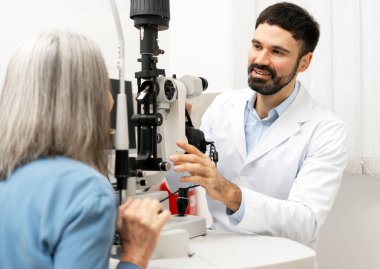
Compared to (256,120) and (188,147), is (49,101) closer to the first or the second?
(188,147)

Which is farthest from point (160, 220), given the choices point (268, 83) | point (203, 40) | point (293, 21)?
point (203, 40)

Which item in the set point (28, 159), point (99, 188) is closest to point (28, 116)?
point (28, 159)

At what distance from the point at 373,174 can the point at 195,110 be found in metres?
0.88

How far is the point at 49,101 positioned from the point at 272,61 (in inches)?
39.8

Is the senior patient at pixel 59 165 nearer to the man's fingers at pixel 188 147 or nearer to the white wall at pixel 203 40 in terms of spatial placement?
the man's fingers at pixel 188 147

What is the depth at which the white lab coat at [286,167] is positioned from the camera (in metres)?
1.33

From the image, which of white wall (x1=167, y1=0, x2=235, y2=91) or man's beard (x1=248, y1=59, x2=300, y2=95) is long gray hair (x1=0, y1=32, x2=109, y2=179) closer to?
man's beard (x1=248, y1=59, x2=300, y2=95)

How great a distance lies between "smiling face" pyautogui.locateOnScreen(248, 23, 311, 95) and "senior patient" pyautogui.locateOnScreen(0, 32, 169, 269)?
34.1 inches

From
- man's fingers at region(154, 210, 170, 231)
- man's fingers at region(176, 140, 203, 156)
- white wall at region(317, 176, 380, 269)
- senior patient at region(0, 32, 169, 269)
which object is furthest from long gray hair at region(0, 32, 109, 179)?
white wall at region(317, 176, 380, 269)

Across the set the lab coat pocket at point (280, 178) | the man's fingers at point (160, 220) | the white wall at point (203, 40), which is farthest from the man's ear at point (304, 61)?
the man's fingers at point (160, 220)

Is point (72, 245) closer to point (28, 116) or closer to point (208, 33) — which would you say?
point (28, 116)

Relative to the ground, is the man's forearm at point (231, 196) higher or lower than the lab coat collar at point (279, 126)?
lower

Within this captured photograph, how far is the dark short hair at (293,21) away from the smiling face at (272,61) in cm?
2

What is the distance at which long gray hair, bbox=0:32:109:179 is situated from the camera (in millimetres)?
788
